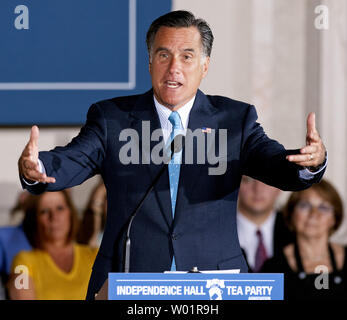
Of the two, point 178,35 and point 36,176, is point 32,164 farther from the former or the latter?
point 178,35

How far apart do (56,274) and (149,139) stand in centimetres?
167

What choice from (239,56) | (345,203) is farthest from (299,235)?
(239,56)

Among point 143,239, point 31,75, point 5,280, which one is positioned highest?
point 31,75

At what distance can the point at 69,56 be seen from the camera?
404cm

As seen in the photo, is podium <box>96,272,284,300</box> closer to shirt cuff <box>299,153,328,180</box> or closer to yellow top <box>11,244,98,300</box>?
shirt cuff <box>299,153,328,180</box>

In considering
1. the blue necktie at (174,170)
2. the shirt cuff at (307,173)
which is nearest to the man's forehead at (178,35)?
the blue necktie at (174,170)

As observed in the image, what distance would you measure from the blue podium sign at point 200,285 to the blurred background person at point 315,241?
1711mm

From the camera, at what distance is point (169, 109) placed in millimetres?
2141

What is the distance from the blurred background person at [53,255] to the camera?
347 cm

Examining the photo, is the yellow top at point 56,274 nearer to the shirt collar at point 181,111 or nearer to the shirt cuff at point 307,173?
the shirt collar at point 181,111

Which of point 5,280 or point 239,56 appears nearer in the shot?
point 5,280

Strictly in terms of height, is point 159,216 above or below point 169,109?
below
